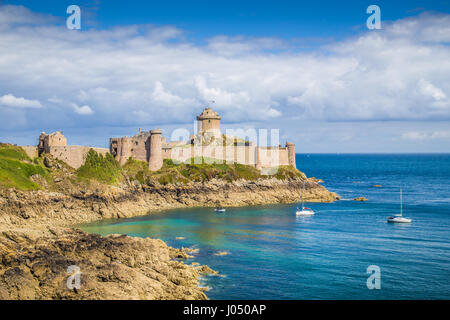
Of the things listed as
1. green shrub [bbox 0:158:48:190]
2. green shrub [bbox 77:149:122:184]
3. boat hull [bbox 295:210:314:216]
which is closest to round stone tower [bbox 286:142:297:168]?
boat hull [bbox 295:210:314:216]

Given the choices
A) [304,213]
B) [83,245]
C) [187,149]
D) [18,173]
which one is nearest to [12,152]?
[18,173]

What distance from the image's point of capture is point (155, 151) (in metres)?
76.6

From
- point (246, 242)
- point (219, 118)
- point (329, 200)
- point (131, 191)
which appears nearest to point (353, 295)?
point (246, 242)

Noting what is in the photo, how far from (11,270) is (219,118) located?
228 feet

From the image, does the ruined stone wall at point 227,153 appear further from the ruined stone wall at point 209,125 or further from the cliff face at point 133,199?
the cliff face at point 133,199

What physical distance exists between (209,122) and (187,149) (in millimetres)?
10960

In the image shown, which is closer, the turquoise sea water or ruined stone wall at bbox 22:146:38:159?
the turquoise sea water

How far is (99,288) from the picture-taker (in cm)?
2523

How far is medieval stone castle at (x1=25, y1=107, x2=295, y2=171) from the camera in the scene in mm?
64188

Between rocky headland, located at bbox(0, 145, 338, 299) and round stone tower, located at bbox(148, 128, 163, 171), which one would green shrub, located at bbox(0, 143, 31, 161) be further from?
round stone tower, located at bbox(148, 128, 163, 171)

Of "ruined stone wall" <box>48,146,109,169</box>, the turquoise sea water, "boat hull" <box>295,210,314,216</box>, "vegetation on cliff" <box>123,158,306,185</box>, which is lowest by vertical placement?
the turquoise sea water

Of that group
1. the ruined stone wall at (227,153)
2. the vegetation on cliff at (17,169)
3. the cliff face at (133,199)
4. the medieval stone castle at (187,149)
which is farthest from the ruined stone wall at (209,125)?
the vegetation on cliff at (17,169)

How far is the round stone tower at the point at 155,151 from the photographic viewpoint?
250 feet

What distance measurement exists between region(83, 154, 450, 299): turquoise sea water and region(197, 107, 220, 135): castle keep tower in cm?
2605
